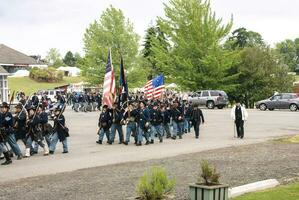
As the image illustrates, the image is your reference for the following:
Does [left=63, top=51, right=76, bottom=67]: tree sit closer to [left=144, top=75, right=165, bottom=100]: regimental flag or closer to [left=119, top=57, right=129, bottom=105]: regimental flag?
[left=144, top=75, right=165, bottom=100]: regimental flag

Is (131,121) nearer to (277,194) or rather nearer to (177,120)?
(177,120)

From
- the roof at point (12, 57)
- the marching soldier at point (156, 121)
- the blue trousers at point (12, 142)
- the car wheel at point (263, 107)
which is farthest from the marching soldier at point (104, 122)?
the car wheel at point (263, 107)

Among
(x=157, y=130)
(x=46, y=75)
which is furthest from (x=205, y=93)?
(x=46, y=75)

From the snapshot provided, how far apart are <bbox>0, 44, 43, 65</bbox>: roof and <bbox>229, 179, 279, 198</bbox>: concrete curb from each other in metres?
36.1

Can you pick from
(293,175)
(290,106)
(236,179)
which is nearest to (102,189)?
(236,179)

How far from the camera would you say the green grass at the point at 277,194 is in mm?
10711

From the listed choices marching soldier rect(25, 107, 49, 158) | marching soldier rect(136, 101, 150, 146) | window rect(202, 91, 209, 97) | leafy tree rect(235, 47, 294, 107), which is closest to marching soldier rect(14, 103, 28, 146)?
marching soldier rect(25, 107, 49, 158)

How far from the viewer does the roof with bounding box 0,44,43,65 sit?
46969 mm

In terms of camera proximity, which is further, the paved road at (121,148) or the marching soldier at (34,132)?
the marching soldier at (34,132)

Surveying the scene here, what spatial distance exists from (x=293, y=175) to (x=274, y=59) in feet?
173

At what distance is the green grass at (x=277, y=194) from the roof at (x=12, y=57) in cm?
3710

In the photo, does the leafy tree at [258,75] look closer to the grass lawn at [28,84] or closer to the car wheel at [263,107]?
the car wheel at [263,107]

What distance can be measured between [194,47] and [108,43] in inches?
453

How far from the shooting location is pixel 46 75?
11394cm
